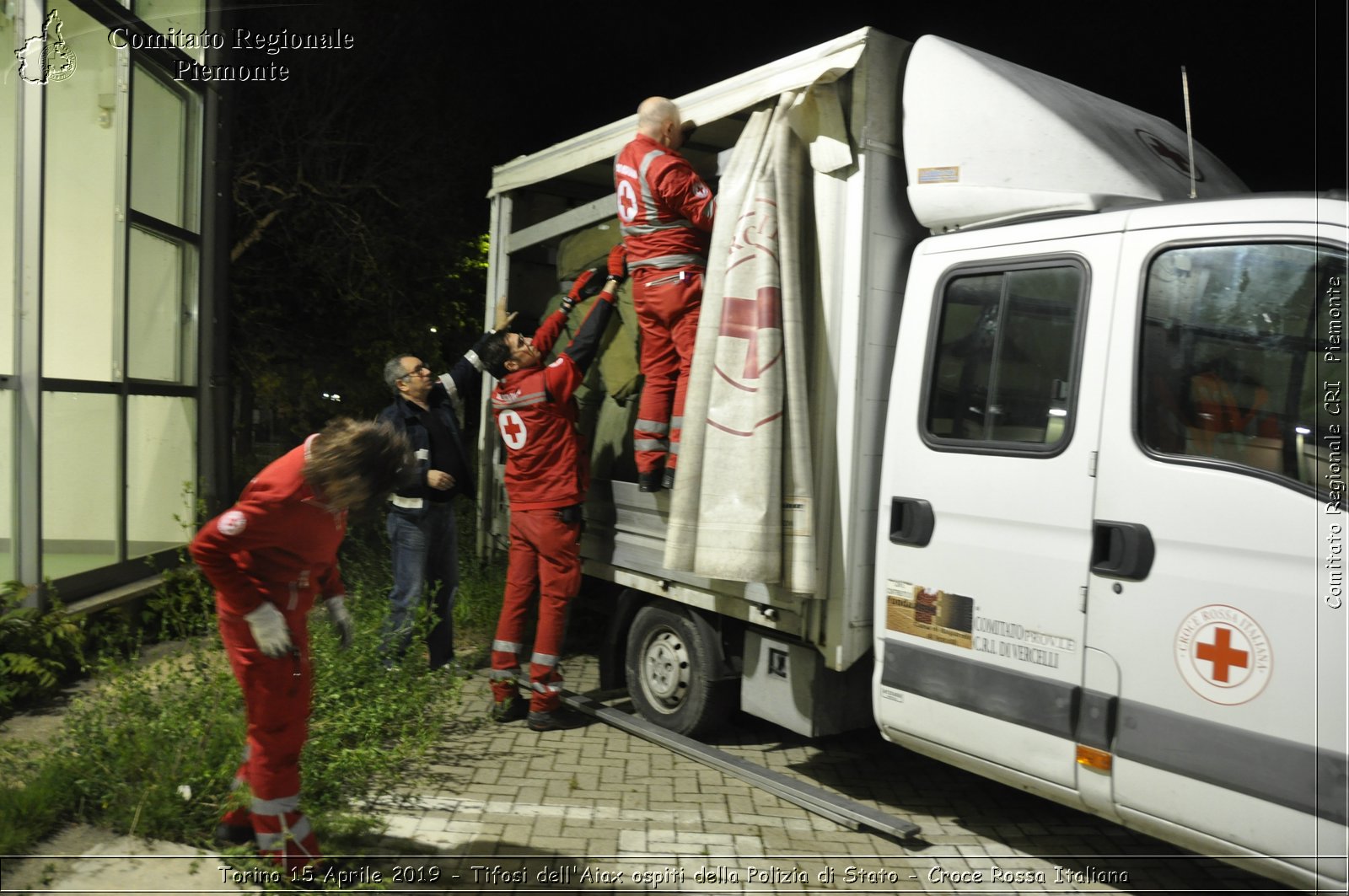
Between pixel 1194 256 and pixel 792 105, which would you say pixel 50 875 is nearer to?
pixel 792 105

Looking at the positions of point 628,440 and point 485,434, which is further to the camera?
point 485,434

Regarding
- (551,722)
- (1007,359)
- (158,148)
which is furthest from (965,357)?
(158,148)

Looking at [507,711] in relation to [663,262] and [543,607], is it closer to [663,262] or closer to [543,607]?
[543,607]

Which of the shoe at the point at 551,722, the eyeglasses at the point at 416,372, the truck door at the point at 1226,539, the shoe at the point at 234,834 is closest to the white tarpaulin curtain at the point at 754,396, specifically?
the truck door at the point at 1226,539

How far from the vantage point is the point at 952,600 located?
406 cm

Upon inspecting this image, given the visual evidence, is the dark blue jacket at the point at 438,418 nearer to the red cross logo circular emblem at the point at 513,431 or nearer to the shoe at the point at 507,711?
the red cross logo circular emblem at the point at 513,431

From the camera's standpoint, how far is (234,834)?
12.7 feet

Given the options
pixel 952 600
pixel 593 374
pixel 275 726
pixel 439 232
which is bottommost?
pixel 275 726

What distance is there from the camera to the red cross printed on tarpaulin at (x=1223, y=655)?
325 centimetres

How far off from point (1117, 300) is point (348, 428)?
2.72m

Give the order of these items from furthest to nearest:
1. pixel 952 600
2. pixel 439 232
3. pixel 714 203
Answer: pixel 439 232 < pixel 714 203 < pixel 952 600

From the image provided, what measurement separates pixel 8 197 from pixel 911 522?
17.7 ft

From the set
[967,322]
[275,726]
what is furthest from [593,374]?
[275,726]

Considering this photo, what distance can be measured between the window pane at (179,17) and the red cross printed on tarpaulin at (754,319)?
5.39 metres
